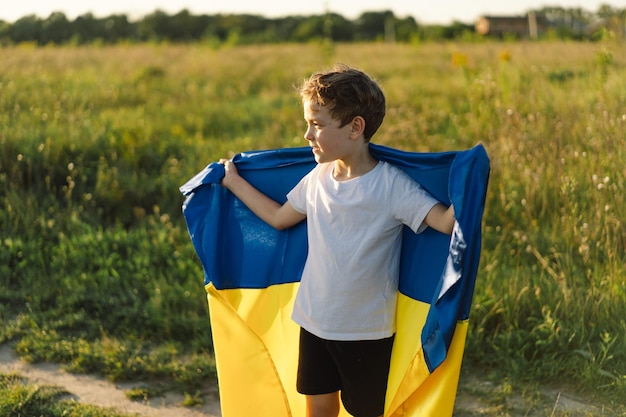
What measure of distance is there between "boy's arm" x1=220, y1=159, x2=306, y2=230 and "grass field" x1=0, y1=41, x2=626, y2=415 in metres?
1.34

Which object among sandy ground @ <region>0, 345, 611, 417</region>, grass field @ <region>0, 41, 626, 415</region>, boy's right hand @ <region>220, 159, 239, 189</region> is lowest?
sandy ground @ <region>0, 345, 611, 417</region>

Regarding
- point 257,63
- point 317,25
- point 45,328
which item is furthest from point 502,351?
point 317,25

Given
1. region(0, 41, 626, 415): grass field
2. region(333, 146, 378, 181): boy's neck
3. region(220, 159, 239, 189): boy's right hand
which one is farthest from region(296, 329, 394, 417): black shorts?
region(0, 41, 626, 415): grass field

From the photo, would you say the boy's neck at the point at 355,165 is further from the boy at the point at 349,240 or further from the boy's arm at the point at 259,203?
the boy's arm at the point at 259,203

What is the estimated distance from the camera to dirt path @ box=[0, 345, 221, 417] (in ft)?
12.9

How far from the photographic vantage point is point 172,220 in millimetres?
6215

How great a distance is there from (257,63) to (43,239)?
31.2 ft

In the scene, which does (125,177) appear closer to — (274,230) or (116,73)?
(274,230)

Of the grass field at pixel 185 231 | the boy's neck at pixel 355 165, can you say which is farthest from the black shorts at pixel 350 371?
the grass field at pixel 185 231

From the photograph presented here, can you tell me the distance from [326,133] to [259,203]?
63 cm

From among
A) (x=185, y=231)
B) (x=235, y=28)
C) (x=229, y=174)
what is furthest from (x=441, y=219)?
(x=235, y=28)

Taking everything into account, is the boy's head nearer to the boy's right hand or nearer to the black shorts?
the boy's right hand

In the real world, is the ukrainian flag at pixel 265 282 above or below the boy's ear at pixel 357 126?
below

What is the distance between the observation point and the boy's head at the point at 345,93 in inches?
106
